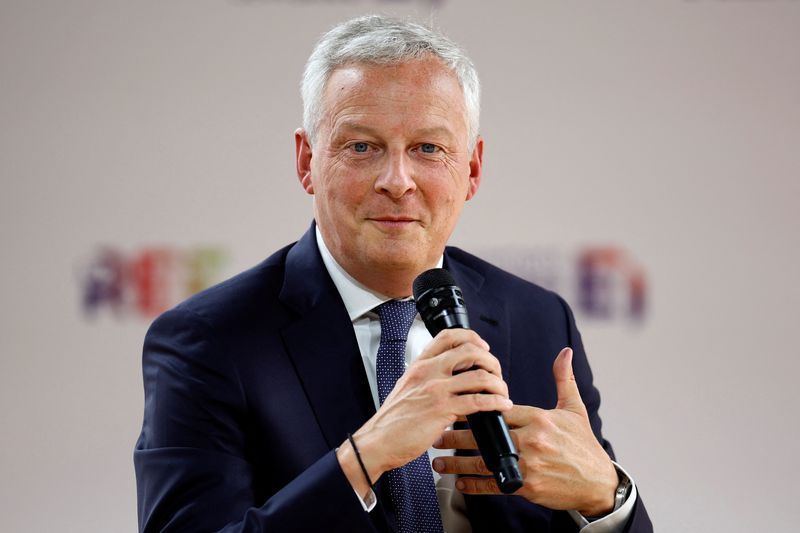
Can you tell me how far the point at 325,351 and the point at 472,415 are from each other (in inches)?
18.2

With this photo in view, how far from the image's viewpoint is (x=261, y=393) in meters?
1.88

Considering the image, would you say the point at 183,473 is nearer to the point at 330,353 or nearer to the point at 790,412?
the point at 330,353

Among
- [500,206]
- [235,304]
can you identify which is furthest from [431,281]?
[500,206]

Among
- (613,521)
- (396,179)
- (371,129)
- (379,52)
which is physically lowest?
(613,521)

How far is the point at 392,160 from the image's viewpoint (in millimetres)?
1887

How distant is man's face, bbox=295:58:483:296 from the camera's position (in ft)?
6.20

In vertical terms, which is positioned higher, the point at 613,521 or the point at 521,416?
the point at 521,416

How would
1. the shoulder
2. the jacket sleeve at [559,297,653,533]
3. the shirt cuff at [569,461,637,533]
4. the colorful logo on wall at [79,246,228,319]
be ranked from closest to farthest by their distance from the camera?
1. the shirt cuff at [569,461,637,533]
2. the shoulder
3. the jacket sleeve at [559,297,653,533]
4. the colorful logo on wall at [79,246,228,319]

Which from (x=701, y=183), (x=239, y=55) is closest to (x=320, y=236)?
(x=239, y=55)

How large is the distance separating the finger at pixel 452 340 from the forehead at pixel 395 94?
471mm

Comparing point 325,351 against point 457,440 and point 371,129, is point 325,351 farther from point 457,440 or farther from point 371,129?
point 371,129

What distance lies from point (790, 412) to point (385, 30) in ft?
8.95

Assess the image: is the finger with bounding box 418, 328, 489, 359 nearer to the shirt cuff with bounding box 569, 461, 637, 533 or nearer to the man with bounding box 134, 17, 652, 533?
the man with bounding box 134, 17, 652, 533

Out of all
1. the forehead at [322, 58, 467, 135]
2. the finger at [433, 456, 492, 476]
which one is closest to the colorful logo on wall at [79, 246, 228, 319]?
the forehead at [322, 58, 467, 135]
